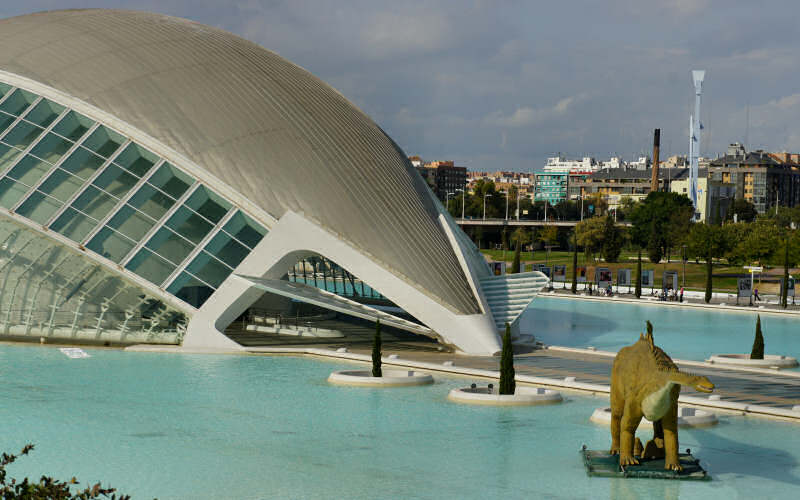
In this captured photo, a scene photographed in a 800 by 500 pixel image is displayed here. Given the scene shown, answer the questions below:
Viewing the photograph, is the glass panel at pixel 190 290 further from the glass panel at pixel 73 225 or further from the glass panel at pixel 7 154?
the glass panel at pixel 7 154

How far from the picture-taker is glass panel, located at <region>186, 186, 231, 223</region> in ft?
117

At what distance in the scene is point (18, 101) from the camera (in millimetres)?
38750

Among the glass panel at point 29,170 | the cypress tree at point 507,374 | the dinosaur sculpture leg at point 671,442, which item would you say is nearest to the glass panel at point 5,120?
the glass panel at point 29,170

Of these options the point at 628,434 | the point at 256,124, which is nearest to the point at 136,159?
the point at 256,124

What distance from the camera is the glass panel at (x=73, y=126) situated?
37562mm

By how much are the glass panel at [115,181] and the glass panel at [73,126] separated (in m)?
2.47

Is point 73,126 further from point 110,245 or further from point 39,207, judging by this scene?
point 110,245

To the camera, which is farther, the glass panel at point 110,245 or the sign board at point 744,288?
the sign board at point 744,288

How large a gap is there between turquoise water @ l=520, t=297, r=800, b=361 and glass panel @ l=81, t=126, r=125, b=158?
60.4ft

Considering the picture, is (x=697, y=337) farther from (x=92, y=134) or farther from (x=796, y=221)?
(x=796, y=221)

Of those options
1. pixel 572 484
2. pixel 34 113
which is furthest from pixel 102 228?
pixel 572 484

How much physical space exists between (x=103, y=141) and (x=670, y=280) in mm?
44834

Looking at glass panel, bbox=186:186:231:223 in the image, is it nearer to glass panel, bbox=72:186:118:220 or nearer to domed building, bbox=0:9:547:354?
domed building, bbox=0:9:547:354

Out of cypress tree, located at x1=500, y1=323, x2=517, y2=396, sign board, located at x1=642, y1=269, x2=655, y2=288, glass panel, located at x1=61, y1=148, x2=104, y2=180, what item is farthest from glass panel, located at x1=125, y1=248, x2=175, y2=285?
sign board, located at x1=642, y1=269, x2=655, y2=288
